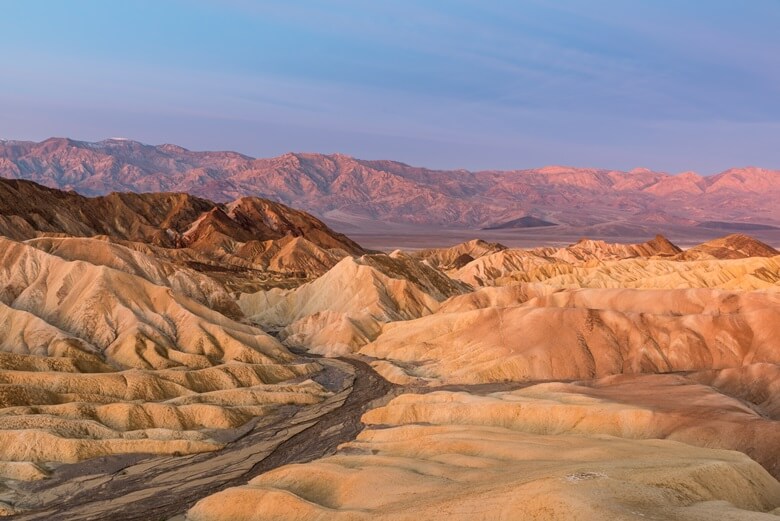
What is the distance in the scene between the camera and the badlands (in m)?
38.9

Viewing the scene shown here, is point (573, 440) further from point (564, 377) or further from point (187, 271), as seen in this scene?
point (187, 271)

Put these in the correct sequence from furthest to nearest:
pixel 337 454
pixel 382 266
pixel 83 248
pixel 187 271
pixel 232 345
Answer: pixel 382 266 < pixel 187 271 < pixel 83 248 < pixel 232 345 < pixel 337 454

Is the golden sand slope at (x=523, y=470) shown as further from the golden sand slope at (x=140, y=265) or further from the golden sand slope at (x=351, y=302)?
the golden sand slope at (x=140, y=265)

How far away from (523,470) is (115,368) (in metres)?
58.6

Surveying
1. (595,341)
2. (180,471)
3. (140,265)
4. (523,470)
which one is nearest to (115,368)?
(180,471)

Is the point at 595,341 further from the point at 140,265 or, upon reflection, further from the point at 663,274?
the point at 140,265

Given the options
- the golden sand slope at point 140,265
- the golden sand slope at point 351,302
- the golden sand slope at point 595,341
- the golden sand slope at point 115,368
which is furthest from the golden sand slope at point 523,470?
the golden sand slope at point 140,265

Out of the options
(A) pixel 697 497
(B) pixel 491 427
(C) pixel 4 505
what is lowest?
(C) pixel 4 505

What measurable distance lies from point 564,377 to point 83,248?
84.6m

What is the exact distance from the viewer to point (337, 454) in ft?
180

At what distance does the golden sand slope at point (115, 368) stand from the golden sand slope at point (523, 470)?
16.8m

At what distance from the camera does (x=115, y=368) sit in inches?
3194

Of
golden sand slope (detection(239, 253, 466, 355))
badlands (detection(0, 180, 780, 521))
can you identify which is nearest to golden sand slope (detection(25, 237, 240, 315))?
badlands (detection(0, 180, 780, 521))

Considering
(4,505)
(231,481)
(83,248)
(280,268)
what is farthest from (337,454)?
(280,268)
